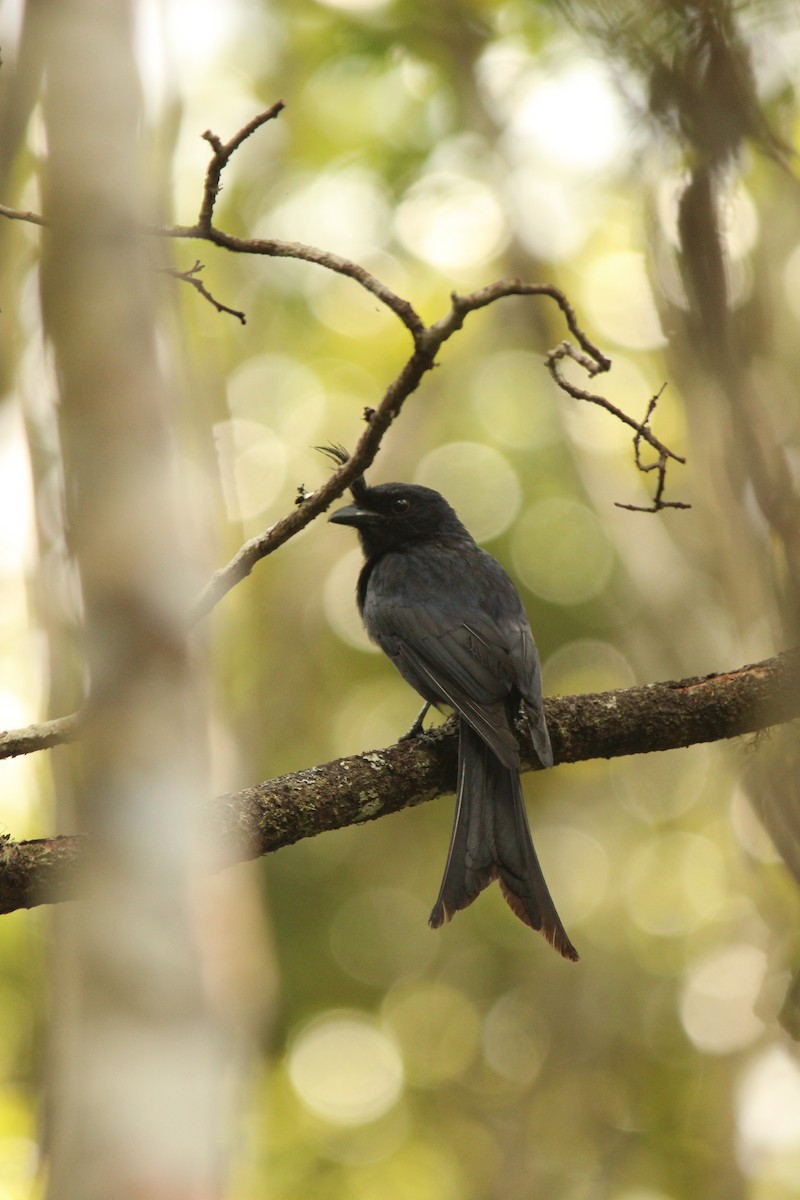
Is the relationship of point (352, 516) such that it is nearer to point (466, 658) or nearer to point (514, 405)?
point (466, 658)

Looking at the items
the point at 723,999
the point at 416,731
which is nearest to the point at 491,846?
the point at 416,731

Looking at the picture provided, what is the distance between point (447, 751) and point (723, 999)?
6627 millimetres

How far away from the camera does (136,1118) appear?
1887mm

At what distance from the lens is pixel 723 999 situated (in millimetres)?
9648

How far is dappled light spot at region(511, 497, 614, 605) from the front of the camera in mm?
11344

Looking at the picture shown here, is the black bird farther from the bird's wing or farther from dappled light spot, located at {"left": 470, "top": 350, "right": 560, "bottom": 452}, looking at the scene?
dappled light spot, located at {"left": 470, "top": 350, "right": 560, "bottom": 452}

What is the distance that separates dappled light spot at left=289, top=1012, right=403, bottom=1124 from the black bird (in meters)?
6.33

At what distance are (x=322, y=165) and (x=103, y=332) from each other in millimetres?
8025

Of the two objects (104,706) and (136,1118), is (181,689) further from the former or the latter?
(136,1118)

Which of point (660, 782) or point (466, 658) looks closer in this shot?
point (466, 658)

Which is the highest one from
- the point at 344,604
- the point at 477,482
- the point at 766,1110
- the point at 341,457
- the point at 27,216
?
the point at 477,482

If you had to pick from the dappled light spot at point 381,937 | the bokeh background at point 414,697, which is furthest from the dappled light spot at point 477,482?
the dappled light spot at point 381,937

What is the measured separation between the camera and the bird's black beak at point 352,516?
5590 mm

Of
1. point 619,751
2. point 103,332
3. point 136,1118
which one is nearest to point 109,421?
point 103,332
